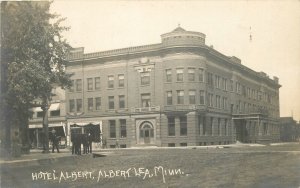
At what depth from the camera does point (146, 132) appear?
35.5 m

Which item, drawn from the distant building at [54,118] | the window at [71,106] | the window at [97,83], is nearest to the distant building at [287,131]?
the distant building at [54,118]

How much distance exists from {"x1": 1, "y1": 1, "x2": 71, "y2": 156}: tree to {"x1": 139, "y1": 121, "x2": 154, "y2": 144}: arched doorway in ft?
49.1

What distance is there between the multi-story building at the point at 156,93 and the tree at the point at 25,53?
9.98 meters

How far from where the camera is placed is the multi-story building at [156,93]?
107ft

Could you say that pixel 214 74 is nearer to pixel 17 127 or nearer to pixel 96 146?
pixel 96 146

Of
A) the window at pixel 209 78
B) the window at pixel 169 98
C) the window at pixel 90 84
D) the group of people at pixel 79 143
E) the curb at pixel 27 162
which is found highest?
the window at pixel 209 78

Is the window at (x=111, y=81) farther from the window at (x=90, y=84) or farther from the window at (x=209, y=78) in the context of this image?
the window at (x=209, y=78)

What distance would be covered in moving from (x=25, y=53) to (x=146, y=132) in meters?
18.7

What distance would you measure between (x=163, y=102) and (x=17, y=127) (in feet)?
50.8

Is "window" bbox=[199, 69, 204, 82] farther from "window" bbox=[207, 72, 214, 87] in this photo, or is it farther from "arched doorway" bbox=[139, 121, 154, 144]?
"arched doorway" bbox=[139, 121, 154, 144]

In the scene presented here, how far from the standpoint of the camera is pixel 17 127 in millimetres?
21969

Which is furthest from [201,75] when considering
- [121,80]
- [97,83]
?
[97,83]

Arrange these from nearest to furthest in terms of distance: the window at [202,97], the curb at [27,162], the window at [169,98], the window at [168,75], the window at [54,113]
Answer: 1. the curb at [27,162]
2. the window at [168,75]
3. the window at [169,98]
4. the window at [202,97]
5. the window at [54,113]

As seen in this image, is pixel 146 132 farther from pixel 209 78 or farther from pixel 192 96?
pixel 209 78
